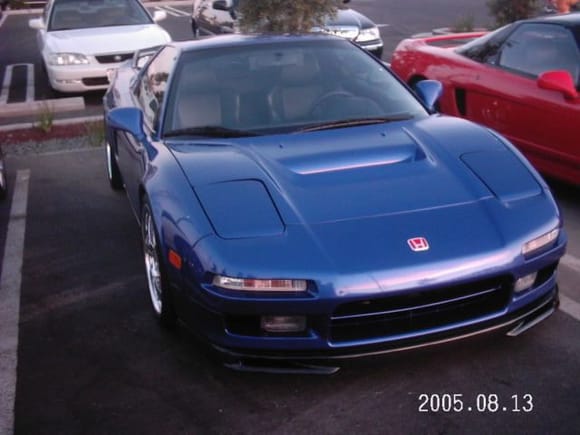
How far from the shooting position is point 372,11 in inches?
850

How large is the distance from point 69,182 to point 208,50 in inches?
107

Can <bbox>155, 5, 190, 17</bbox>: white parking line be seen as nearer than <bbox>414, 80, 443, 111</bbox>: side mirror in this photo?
No

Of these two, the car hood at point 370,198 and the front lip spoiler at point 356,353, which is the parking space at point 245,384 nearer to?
the front lip spoiler at point 356,353

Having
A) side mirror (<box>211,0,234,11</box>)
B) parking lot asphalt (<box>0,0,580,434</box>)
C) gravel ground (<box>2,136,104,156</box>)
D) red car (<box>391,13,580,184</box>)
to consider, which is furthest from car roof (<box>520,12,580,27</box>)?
side mirror (<box>211,0,234,11</box>)

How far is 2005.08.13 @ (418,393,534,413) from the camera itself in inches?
129

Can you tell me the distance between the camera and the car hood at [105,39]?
34.4 ft

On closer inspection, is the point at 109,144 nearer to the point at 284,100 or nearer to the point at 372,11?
the point at 284,100

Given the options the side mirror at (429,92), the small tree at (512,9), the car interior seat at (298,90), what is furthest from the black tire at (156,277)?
the small tree at (512,9)

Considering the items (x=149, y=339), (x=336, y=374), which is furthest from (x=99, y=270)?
(x=336, y=374)

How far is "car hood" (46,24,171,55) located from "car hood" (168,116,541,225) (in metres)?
6.64

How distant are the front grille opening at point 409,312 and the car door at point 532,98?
103 inches

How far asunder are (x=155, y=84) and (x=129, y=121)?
0.54 metres

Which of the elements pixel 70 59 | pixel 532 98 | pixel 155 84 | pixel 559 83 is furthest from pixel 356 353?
pixel 70 59

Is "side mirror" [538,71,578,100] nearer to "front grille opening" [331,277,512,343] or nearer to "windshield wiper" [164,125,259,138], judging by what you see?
"windshield wiper" [164,125,259,138]
